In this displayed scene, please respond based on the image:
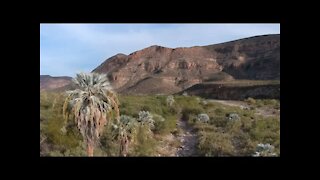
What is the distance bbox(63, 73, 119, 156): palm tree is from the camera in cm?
1194

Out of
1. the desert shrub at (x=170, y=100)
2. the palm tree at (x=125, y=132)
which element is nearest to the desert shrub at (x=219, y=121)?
the desert shrub at (x=170, y=100)

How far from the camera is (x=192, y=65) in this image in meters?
23.1

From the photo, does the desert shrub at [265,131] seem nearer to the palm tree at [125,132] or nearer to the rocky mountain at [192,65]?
Result: the rocky mountain at [192,65]

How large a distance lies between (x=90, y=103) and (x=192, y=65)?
11.6m

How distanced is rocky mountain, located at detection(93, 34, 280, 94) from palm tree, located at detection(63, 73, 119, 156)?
642 centimetres

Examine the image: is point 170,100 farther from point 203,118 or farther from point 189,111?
point 203,118

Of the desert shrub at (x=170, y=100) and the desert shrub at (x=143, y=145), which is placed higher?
the desert shrub at (x=170, y=100)

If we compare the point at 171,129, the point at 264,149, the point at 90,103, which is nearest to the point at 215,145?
the point at 264,149

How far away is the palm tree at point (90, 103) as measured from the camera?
11941 mm

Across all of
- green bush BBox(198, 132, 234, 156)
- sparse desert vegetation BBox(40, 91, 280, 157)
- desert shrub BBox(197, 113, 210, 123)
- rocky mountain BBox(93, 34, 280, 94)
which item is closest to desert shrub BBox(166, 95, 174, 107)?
sparse desert vegetation BBox(40, 91, 280, 157)

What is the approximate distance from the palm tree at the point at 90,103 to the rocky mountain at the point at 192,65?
642 cm
